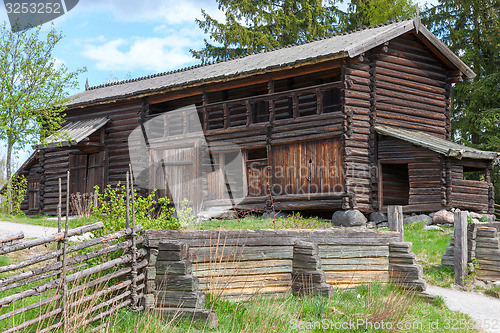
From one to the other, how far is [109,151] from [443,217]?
43.3ft

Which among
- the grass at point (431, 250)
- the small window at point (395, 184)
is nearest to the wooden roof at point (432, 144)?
the small window at point (395, 184)

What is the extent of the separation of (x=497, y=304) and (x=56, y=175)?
19129mm

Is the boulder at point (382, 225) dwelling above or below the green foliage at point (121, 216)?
below

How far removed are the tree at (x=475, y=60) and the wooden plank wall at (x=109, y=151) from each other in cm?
1463

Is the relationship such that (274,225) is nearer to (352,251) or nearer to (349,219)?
(352,251)

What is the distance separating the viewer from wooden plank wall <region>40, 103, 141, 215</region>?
22328 millimetres

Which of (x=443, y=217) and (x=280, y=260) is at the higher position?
(x=443, y=217)

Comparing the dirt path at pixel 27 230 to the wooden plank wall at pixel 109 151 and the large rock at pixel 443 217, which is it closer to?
the wooden plank wall at pixel 109 151

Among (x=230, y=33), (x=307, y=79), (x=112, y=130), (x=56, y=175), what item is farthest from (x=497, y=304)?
(x=230, y=33)

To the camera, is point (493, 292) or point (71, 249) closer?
point (71, 249)

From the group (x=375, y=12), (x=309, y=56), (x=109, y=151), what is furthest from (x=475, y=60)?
(x=109, y=151)

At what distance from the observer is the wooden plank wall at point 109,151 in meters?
22.3

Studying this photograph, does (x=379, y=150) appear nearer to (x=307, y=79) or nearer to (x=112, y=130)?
(x=307, y=79)

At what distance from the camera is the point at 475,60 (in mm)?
26375
